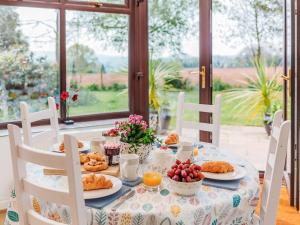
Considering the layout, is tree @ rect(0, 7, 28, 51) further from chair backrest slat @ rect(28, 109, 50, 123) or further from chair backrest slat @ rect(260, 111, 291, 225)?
chair backrest slat @ rect(260, 111, 291, 225)

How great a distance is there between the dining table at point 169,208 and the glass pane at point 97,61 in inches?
78.1

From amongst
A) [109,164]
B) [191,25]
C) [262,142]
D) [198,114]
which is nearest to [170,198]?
[109,164]

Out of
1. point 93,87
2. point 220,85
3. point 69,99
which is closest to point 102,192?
point 69,99

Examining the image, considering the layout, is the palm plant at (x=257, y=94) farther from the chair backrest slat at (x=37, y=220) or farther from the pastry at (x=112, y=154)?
the chair backrest slat at (x=37, y=220)

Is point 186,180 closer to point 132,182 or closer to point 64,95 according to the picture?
point 132,182

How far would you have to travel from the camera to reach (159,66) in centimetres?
374

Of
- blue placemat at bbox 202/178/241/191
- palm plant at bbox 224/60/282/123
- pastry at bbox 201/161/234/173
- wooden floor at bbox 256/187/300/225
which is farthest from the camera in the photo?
palm plant at bbox 224/60/282/123

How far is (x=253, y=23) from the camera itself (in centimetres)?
371

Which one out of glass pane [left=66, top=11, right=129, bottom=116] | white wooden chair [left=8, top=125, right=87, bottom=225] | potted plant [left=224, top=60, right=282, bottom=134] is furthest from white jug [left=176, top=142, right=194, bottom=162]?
potted plant [left=224, top=60, right=282, bottom=134]

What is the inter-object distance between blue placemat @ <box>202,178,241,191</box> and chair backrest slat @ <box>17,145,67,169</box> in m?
0.67

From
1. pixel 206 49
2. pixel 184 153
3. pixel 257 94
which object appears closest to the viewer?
pixel 184 153

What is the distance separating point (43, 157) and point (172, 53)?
2.69 metres

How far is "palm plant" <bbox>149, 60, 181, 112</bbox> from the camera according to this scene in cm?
374

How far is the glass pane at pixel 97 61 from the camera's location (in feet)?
11.4
